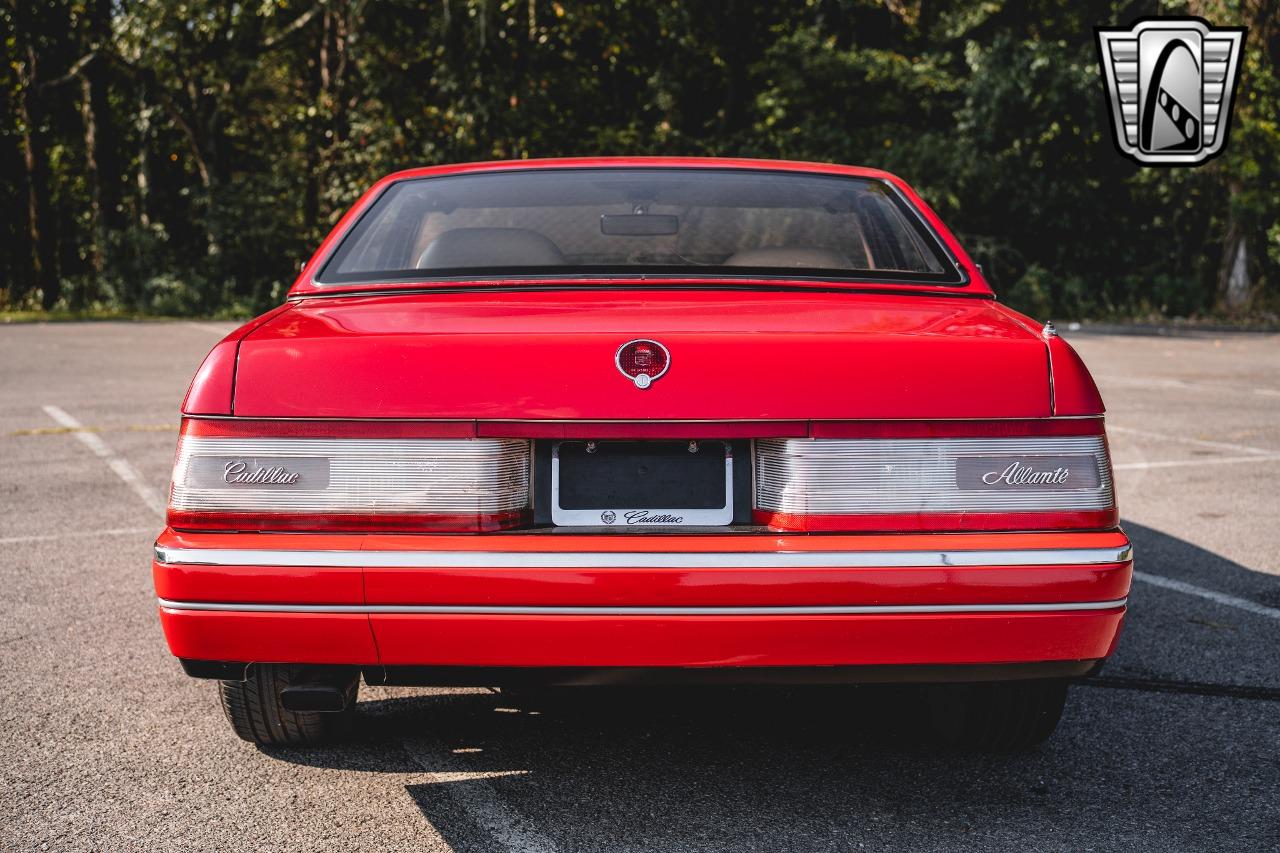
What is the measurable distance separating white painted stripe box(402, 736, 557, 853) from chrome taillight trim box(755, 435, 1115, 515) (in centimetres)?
84

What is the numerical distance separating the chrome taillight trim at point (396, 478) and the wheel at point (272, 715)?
46cm

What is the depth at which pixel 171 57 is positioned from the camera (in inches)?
1029

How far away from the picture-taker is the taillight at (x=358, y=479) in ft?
8.22

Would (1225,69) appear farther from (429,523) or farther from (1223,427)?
(429,523)

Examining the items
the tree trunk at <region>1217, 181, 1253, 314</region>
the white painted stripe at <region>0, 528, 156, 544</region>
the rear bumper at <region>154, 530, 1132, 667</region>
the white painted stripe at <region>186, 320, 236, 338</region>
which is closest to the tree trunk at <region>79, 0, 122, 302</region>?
the white painted stripe at <region>186, 320, 236, 338</region>

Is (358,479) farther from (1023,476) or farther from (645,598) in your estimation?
(1023,476)

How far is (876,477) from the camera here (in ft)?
8.30

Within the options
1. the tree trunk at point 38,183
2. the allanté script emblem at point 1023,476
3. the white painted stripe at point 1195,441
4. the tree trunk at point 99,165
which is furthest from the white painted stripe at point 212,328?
the allanté script emblem at point 1023,476

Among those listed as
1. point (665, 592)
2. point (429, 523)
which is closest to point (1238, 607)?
point (665, 592)

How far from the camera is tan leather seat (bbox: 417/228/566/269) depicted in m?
3.33

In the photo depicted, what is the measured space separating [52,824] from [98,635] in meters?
1.53

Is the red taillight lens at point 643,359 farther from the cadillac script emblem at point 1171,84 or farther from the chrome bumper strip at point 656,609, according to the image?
the cadillac script emblem at point 1171,84

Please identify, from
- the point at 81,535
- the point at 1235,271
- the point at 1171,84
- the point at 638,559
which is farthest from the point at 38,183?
the point at 638,559

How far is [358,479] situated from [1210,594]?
11.7ft
